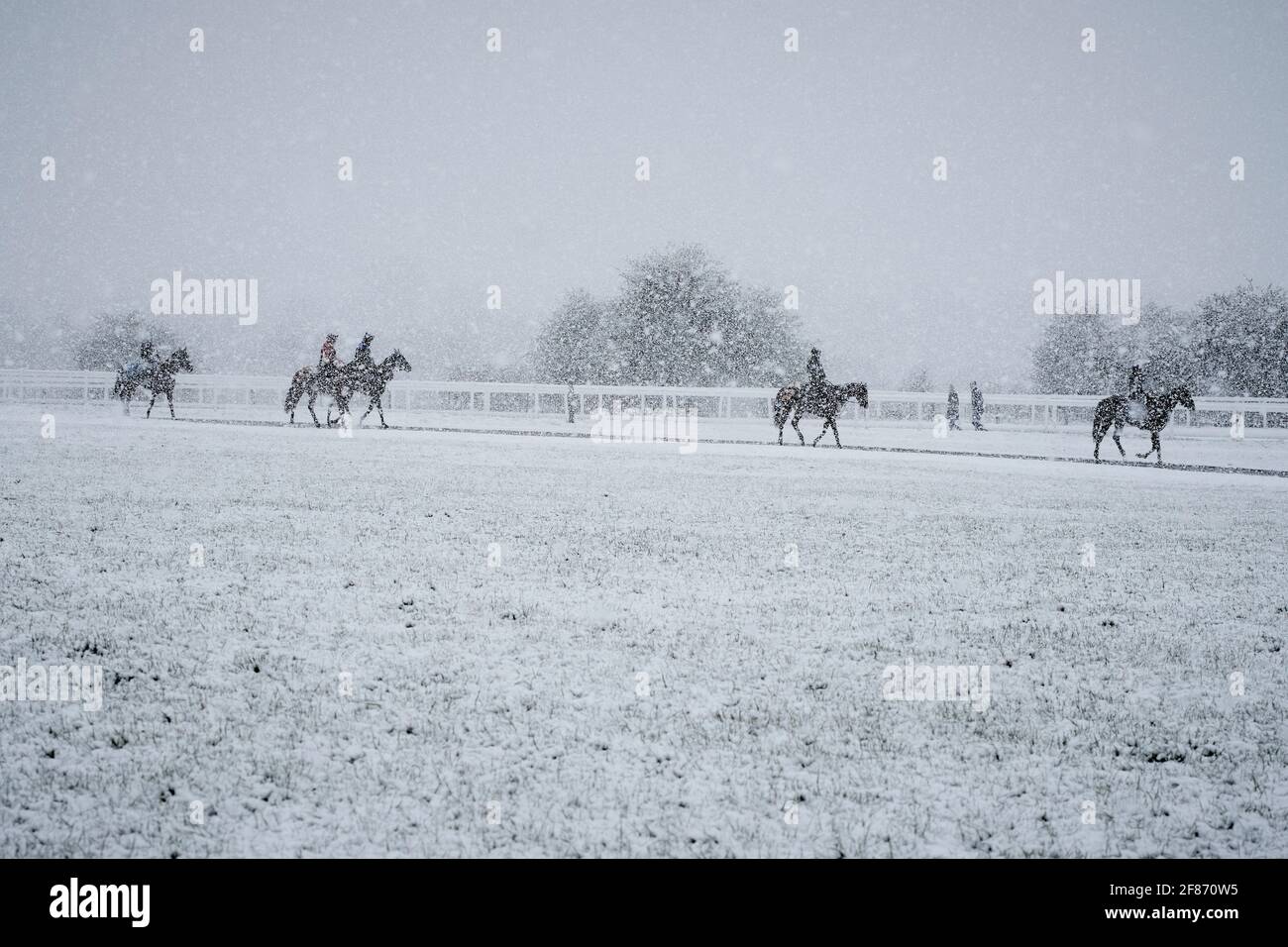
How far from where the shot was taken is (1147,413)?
847 inches

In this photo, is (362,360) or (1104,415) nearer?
(1104,415)

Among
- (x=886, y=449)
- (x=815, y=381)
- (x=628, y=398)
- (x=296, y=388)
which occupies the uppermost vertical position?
(x=628, y=398)

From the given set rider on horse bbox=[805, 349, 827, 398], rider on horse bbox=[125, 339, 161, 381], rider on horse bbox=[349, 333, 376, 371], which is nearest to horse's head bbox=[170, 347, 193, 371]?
rider on horse bbox=[125, 339, 161, 381]

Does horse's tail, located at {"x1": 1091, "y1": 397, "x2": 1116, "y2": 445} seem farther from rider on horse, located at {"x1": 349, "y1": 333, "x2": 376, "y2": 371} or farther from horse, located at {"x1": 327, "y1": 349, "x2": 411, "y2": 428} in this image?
rider on horse, located at {"x1": 349, "y1": 333, "x2": 376, "y2": 371}

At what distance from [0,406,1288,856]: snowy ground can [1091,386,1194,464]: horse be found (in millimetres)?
12074

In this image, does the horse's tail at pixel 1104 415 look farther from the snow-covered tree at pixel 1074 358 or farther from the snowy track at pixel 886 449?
the snow-covered tree at pixel 1074 358

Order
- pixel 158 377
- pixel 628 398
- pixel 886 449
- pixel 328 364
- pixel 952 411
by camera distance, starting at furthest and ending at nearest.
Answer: pixel 628 398, pixel 952 411, pixel 158 377, pixel 328 364, pixel 886 449

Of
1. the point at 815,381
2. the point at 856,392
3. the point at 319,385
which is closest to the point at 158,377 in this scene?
the point at 319,385

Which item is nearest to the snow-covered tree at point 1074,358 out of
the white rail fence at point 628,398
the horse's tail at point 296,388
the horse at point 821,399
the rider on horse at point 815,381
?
the white rail fence at point 628,398

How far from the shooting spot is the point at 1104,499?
1339 centimetres

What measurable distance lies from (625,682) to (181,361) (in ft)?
91.5

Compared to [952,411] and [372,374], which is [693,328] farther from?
[372,374]
